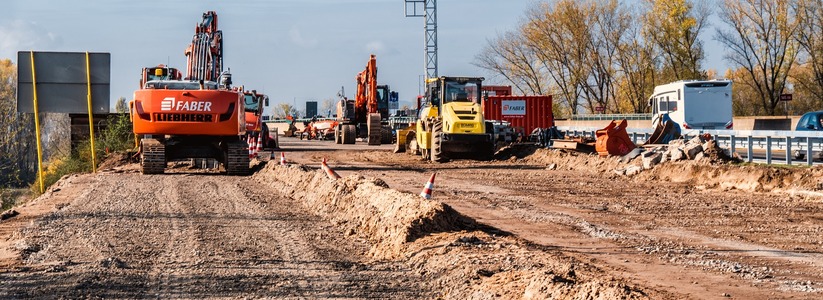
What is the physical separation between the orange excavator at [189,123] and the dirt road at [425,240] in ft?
8.01

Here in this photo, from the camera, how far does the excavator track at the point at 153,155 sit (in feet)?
78.6

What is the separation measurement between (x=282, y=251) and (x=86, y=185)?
11.6 meters

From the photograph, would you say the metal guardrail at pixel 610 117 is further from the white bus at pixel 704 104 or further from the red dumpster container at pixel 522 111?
the white bus at pixel 704 104

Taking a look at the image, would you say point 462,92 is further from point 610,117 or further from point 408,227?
point 610,117

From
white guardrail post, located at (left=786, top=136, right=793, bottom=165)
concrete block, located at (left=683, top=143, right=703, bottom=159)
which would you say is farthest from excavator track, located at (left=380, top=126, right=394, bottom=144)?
white guardrail post, located at (left=786, top=136, right=793, bottom=165)

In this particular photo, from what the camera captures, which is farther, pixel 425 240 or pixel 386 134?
pixel 386 134

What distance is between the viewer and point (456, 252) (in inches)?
415

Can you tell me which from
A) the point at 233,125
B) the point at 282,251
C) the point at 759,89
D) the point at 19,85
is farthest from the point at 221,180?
the point at 759,89

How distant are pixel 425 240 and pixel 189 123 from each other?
42.8ft

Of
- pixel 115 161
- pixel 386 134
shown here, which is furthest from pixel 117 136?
pixel 386 134

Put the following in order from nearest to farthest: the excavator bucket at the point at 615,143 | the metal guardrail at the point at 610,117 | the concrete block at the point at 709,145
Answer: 1. the concrete block at the point at 709,145
2. the excavator bucket at the point at 615,143
3. the metal guardrail at the point at 610,117

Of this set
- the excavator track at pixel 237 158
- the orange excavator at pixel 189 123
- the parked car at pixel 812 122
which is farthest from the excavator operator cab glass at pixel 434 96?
the parked car at pixel 812 122

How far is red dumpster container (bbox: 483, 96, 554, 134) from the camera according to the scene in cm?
3734

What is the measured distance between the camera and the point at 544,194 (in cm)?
1905
